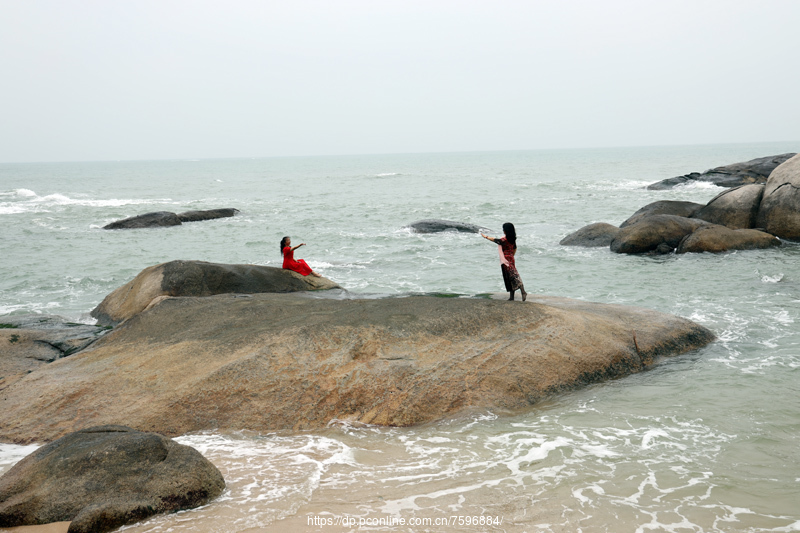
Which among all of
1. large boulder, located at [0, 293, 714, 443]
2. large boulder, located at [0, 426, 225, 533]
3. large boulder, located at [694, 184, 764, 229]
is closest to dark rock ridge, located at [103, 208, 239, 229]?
large boulder, located at [0, 293, 714, 443]

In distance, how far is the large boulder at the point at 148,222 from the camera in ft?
93.2

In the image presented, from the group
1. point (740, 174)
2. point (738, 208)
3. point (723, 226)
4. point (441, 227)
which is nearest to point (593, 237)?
point (723, 226)

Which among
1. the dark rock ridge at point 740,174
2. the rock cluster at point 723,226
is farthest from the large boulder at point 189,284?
the dark rock ridge at point 740,174

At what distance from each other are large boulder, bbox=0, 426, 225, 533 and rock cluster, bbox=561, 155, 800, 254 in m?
15.4

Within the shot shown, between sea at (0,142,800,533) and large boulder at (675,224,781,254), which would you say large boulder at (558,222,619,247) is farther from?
sea at (0,142,800,533)

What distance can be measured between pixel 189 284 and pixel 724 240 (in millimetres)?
14098

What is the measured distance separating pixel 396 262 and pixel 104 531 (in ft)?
47.5

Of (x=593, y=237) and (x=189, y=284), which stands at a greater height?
(x=189, y=284)

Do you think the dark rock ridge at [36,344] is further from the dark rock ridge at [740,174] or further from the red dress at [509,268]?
the dark rock ridge at [740,174]

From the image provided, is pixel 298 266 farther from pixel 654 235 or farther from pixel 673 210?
pixel 673 210

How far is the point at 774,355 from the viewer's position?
28.0 feet

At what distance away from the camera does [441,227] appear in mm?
24375

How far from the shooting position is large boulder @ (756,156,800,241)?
17.6 m

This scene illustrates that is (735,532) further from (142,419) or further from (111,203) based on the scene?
(111,203)
